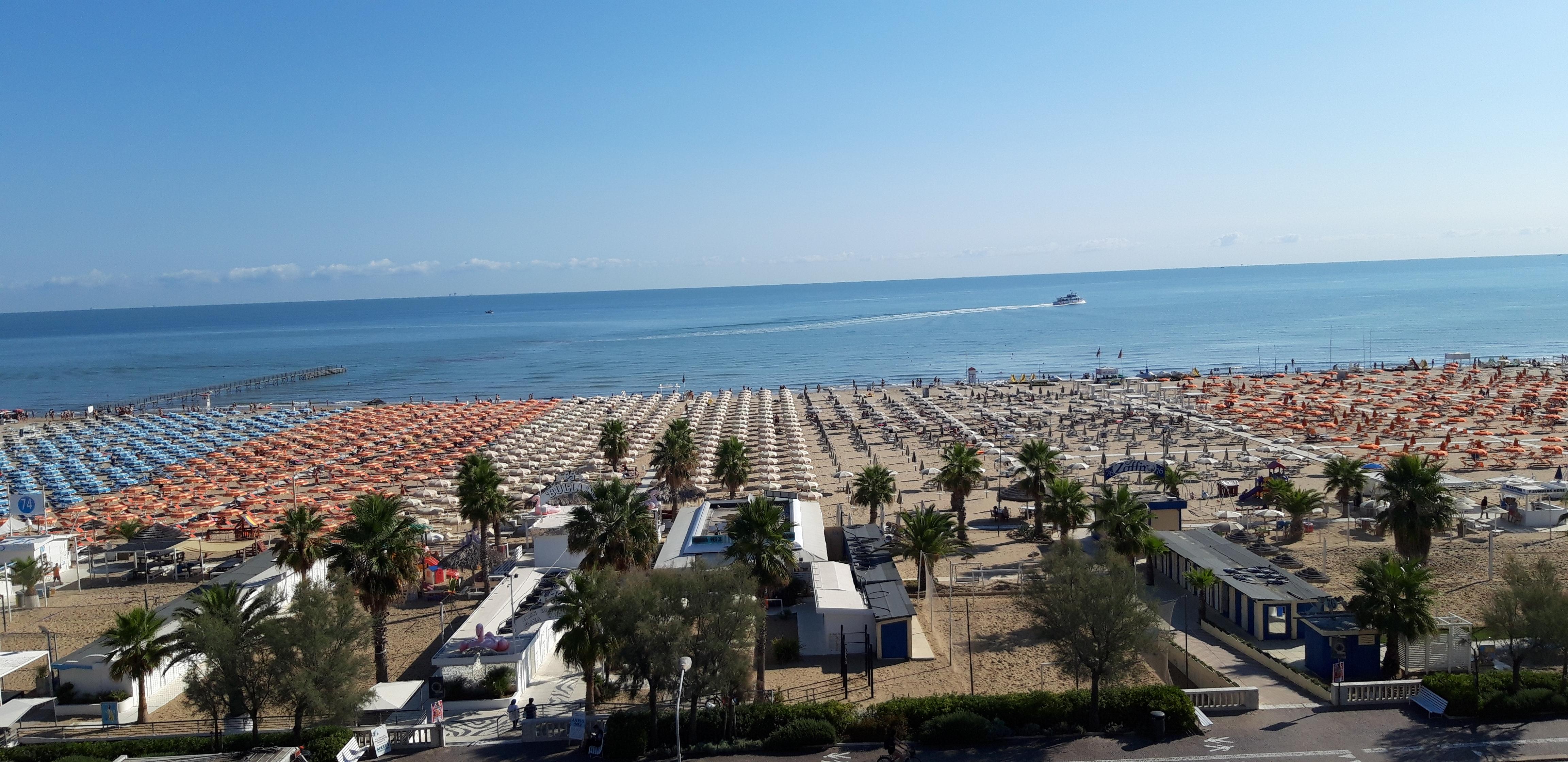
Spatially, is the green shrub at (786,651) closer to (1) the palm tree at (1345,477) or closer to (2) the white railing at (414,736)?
(2) the white railing at (414,736)

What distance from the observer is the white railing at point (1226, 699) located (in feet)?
61.6

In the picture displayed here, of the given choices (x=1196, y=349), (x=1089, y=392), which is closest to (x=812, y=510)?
(x=1089, y=392)

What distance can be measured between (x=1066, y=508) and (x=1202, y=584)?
5294 mm

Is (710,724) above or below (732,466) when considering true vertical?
below

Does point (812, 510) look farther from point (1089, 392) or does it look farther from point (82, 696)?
point (1089, 392)

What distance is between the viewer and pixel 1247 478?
141 feet

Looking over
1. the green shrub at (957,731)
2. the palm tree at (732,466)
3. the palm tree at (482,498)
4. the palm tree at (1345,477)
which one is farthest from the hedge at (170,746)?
the palm tree at (1345,477)

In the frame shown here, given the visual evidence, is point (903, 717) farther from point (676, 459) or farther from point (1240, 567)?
point (676, 459)

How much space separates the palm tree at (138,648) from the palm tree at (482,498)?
9338 millimetres

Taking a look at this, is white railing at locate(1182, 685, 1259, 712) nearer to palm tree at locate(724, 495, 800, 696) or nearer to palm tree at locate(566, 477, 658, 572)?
palm tree at locate(724, 495, 800, 696)

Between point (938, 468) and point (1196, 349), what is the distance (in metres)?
96.3

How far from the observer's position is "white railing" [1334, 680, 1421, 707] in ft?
61.9

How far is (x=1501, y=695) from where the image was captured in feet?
59.1

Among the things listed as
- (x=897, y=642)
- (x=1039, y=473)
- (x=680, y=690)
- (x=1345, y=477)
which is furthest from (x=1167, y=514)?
(x=680, y=690)
